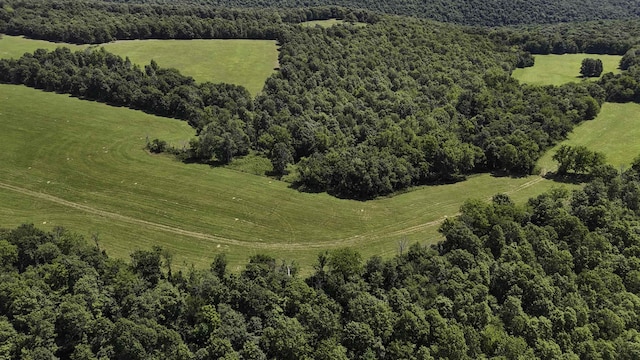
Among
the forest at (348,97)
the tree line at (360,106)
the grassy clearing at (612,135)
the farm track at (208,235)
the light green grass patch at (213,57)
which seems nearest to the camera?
the farm track at (208,235)

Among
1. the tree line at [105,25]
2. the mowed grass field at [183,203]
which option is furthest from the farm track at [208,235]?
the tree line at [105,25]

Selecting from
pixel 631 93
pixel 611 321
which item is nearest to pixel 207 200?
pixel 611 321

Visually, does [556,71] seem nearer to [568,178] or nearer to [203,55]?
[568,178]

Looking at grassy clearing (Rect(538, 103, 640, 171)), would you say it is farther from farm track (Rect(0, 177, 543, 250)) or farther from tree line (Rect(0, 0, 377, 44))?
tree line (Rect(0, 0, 377, 44))

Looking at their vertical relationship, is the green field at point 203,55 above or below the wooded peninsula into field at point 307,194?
Result: above

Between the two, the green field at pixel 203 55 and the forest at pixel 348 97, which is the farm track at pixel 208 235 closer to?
the forest at pixel 348 97

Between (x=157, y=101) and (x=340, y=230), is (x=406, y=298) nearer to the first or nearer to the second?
(x=340, y=230)

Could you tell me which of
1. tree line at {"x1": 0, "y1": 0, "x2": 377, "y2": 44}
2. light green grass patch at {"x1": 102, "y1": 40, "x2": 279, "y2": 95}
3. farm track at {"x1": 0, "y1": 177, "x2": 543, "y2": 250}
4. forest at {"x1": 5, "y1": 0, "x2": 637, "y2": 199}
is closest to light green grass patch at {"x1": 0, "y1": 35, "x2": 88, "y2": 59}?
tree line at {"x1": 0, "y1": 0, "x2": 377, "y2": 44}

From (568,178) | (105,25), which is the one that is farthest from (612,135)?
(105,25)
